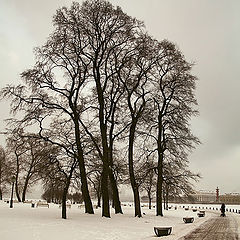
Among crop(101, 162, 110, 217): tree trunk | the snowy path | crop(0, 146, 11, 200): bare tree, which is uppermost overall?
crop(0, 146, 11, 200): bare tree

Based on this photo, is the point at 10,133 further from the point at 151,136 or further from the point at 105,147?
the point at 151,136

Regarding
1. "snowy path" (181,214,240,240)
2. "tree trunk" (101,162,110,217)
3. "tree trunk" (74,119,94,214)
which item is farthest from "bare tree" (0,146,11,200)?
"snowy path" (181,214,240,240)

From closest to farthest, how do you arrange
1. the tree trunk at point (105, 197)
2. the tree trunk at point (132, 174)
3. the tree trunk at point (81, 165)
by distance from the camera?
the tree trunk at point (105, 197), the tree trunk at point (81, 165), the tree trunk at point (132, 174)

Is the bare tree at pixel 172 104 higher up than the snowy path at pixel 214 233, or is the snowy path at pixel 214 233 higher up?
the bare tree at pixel 172 104

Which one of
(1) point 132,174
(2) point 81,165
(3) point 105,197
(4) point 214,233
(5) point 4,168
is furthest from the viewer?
(5) point 4,168

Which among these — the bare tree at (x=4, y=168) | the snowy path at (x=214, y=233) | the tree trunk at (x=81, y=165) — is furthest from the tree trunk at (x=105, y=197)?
the bare tree at (x=4, y=168)

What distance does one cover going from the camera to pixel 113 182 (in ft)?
102

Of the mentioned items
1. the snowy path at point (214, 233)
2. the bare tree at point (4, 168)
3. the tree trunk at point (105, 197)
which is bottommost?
the snowy path at point (214, 233)

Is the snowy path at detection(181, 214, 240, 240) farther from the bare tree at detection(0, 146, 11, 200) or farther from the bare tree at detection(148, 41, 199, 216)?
the bare tree at detection(0, 146, 11, 200)

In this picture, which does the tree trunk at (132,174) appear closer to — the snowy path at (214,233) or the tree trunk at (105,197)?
the tree trunk at (105,197)

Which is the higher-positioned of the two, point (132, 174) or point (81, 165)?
point (81, 165)

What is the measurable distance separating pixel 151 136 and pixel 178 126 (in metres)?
3.03

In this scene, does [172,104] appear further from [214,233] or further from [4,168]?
[4,168]

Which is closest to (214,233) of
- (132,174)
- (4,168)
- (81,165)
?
(132,174)
